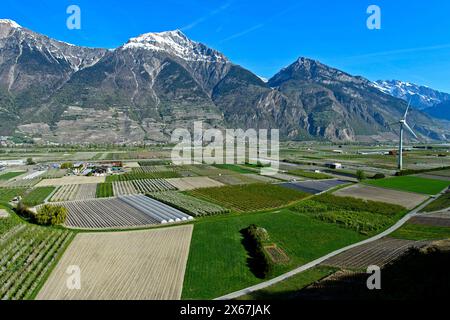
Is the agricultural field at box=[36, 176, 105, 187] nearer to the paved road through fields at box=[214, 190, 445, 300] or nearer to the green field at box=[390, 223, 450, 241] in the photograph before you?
the paved road through fields at box=[214, 190, 445, 300]

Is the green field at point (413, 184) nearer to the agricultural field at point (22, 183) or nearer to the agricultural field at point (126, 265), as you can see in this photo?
the agricultural field at point (126, 265)

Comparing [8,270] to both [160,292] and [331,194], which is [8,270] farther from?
[331,194]

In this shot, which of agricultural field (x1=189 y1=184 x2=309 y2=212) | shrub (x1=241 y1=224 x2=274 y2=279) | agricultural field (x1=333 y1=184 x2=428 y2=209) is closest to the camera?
shrub (x1=241 y1=224 x2=274 y2=279)

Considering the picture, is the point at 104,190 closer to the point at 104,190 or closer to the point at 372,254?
the point at 104,190

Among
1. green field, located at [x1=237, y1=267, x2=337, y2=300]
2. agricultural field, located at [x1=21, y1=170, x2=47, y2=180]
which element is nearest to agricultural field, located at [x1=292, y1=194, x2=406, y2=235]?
green field, located at [x1=237, y1=267, x2=337, y2=300]

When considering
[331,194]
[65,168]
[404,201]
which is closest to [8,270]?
[331,194]

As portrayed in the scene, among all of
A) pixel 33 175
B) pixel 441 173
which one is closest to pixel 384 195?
pixel 441 173

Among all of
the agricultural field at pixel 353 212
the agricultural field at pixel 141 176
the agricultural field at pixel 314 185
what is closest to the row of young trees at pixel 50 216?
the agricultural field at pixel 353 212
